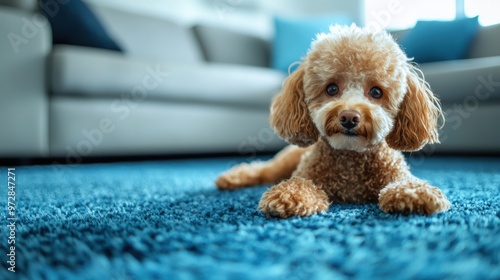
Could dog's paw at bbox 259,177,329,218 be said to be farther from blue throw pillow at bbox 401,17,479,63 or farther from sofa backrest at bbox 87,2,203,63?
sofa backrest at bbox 87,2,203,63

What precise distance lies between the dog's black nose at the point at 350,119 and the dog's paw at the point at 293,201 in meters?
0.17

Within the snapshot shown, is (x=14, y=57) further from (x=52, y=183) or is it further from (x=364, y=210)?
(x=364, y=210)

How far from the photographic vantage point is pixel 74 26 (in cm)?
239

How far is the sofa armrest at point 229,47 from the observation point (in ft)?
11.1

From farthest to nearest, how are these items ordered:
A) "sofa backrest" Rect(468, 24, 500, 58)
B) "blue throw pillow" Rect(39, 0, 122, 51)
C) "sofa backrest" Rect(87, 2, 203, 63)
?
"sofa backrest" Rect(87, 2, 203, 63) → "sofa backrest" Rect(468, 24, 500, 58) → "blue throw pillow" Rect(39, 0, 122, 51)

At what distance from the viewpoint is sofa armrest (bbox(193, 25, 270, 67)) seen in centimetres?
337

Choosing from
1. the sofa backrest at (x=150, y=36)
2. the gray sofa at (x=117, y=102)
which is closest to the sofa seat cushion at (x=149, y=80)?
the gray sofa at (x=117, y=102)

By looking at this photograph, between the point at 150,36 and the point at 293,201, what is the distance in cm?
262

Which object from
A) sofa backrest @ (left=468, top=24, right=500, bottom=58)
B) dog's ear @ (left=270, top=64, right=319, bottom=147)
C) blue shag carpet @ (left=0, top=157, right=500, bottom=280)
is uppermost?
sofa backrest @ (left=468, top=24, right=500, bottom=58)

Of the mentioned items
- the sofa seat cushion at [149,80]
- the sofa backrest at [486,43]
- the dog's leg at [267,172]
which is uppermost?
the sofa backrest at [486,43]

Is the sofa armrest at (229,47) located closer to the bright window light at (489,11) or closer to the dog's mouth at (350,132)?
the bright window light at (489,11)

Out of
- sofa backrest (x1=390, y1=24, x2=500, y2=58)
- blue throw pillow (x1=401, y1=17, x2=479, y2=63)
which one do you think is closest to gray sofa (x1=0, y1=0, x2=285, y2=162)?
blue throw pillow (x1=401, y1=17, x2=479, y2=63)

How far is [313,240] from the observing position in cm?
67

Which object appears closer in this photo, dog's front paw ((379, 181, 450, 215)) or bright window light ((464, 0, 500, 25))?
dog's front paw ((379, 181, 450, 215))
